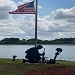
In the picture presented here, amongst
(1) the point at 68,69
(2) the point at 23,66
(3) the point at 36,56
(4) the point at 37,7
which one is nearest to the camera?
(1) the point at 68,69

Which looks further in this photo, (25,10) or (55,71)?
(25,10)

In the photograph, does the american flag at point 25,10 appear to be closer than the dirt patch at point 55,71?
No

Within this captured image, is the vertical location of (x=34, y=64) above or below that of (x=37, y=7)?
below

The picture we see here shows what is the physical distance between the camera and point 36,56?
78.7 feet

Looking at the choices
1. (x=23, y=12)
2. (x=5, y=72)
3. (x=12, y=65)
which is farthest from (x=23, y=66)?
(x=23, y=12)

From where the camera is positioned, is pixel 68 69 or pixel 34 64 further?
pixel 34 64

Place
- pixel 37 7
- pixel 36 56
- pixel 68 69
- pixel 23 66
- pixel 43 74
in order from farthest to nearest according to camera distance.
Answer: pixel 37 7 → pixel 36 56 → pixel 23 66 → pixel 68 69 → pixel 43 74

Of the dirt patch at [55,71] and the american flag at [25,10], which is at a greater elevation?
the american flag at [25,10]

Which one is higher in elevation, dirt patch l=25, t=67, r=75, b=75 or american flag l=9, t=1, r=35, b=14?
american flag l=9, t=1, r=35, b=14

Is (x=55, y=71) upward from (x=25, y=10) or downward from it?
downward

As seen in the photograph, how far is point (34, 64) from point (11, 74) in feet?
12.7

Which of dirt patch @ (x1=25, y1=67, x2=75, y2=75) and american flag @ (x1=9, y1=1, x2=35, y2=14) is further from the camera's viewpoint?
american flag @ (x1=9, y1=1, x2=35, y2=14)

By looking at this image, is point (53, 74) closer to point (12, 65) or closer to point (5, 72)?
point (5, 72)

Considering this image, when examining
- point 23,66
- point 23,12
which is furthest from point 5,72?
point 23,12
